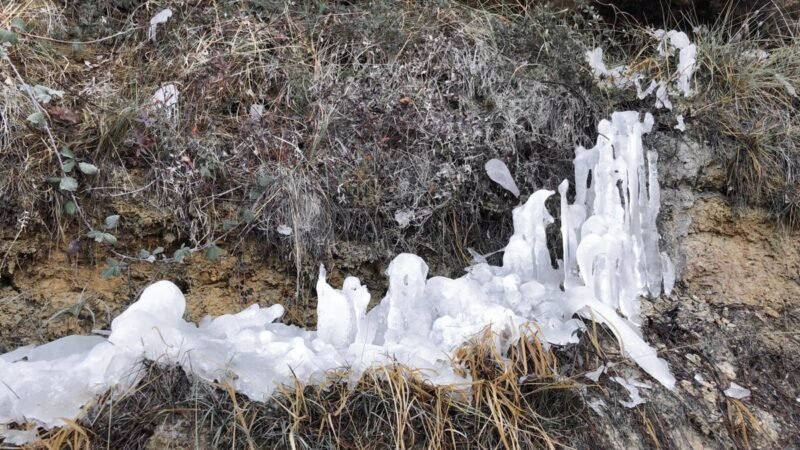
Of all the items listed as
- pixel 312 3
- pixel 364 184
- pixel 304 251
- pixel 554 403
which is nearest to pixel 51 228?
pixel 304 251

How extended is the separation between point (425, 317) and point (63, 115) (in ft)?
4.92

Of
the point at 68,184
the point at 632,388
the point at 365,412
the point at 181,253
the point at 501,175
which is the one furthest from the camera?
the point at 501,175

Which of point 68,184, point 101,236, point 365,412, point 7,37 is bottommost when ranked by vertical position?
point 365,412

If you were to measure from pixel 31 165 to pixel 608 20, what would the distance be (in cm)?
275

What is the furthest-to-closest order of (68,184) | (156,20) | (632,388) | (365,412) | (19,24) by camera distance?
(156,20) < (19,24) < (68,184) < (632,388) < (365,412)

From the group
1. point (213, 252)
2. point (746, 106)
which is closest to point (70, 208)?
point (213, 252)

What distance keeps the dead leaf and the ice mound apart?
2.70 feet

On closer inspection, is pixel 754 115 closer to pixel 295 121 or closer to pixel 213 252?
pixel 295 121

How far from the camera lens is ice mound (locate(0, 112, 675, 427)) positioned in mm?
1759

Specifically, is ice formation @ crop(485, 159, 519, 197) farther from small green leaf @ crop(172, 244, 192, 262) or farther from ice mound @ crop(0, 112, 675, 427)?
small green leaf @ crop(172, 244, 192, 262)

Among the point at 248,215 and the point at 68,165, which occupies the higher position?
the point at 68,165

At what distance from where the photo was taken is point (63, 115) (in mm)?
2338

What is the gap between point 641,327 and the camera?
7.27ft

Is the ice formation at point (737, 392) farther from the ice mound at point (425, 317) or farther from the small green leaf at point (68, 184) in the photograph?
the small green leaf at point (68, 184)
